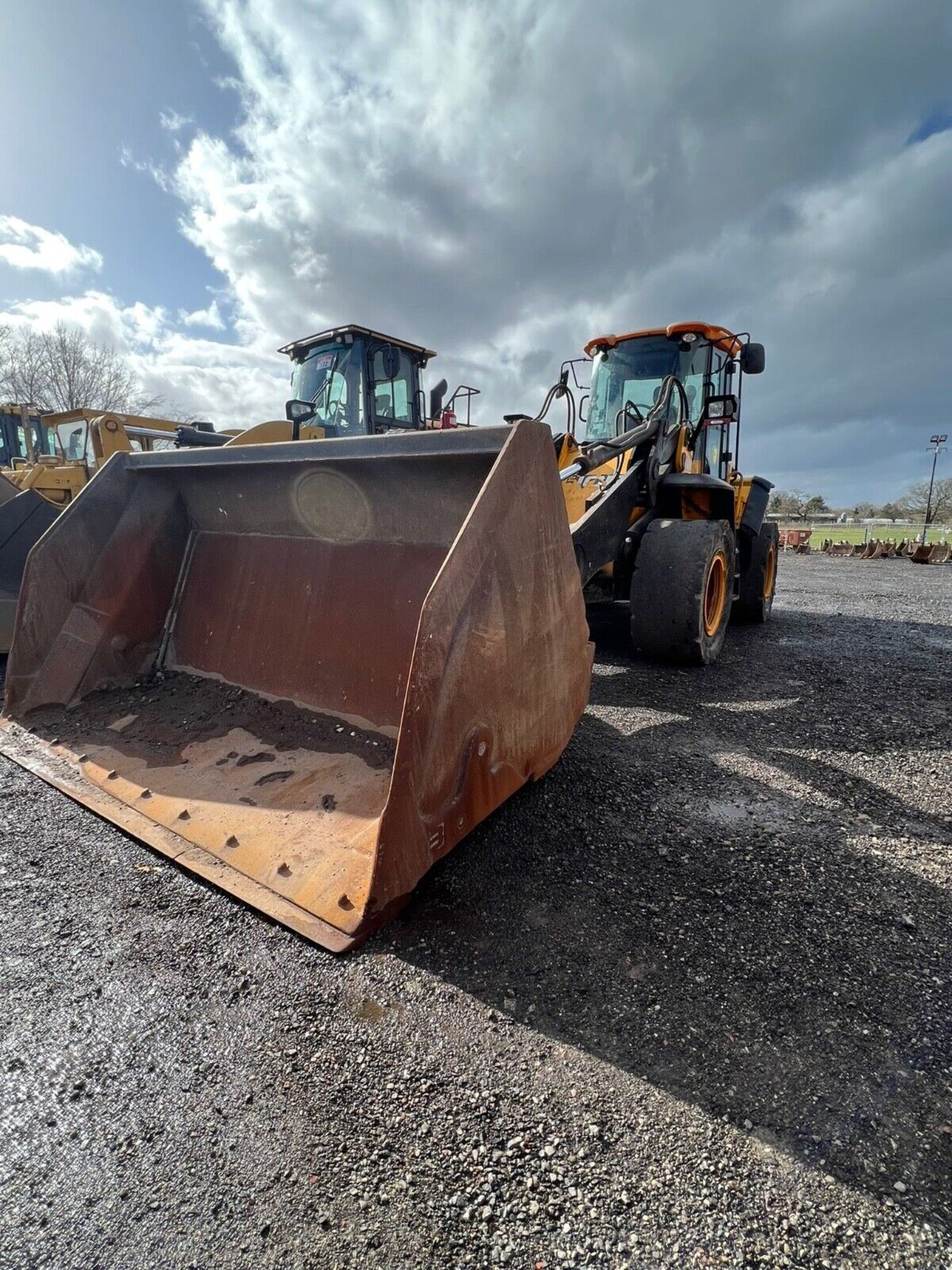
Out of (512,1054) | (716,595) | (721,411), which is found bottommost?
(512,1054)

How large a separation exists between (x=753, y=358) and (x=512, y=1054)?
5.97 meters

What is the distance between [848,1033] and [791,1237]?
0.56 meters

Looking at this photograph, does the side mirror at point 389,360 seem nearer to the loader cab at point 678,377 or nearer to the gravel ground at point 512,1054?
the loader cab at point 678,377

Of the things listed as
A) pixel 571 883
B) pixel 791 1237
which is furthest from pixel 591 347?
pixel 791 1237

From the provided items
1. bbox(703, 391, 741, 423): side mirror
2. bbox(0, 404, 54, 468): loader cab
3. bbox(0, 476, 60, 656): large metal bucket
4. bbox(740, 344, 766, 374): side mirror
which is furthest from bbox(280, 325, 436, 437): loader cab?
bbox(0, 404, 54, 468): loader cab

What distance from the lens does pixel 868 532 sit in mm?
27234

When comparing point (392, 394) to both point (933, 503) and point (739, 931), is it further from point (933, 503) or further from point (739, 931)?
point (933, 503)

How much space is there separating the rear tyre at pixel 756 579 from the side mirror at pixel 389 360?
4114mm

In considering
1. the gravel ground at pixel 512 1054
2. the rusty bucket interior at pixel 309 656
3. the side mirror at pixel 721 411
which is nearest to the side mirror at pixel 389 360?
the side mirror at pixel 721 411

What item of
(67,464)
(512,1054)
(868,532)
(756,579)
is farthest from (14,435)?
(868,532)

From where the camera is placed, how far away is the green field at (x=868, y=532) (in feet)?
83.5

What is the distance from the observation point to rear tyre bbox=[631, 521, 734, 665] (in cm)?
436

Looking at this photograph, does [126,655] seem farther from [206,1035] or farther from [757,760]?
[757,760]

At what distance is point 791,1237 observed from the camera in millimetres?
1112
